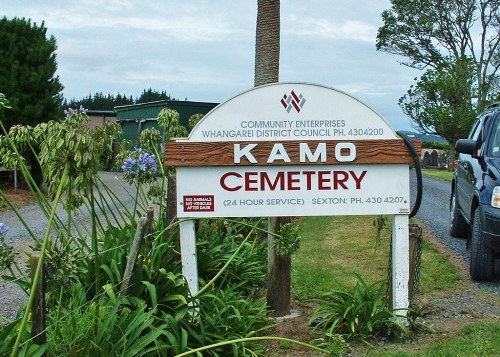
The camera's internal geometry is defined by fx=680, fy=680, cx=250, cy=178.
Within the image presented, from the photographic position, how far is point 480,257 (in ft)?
23.2

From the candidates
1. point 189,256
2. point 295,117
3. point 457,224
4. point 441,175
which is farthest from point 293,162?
point 441,175

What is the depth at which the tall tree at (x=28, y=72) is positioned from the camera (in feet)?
58.7

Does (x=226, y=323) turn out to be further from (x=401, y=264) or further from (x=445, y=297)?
(x=445, y=297)

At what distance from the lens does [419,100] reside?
4119 cm

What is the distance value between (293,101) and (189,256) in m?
1.45

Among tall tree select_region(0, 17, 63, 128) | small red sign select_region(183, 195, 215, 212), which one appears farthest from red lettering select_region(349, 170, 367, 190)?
tall tree select_region(0, 17, 63, 128)

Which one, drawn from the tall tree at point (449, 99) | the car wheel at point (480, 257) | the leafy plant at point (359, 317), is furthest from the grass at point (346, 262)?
the tall tree at point (449, 99)

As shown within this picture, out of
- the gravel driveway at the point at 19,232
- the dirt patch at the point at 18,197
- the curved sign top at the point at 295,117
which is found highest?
the curved sign top at the point at 295,117

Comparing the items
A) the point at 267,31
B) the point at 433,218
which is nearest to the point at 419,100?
the point at 433,218

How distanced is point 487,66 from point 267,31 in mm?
36992

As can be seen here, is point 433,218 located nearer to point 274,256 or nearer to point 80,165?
point 274,256

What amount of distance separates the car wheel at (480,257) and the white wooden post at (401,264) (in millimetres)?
2028

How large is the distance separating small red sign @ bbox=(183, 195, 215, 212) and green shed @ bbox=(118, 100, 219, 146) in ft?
64.8

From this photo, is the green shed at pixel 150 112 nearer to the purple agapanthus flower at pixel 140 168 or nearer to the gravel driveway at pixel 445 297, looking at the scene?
the gravel driveway at pixel 445 297
